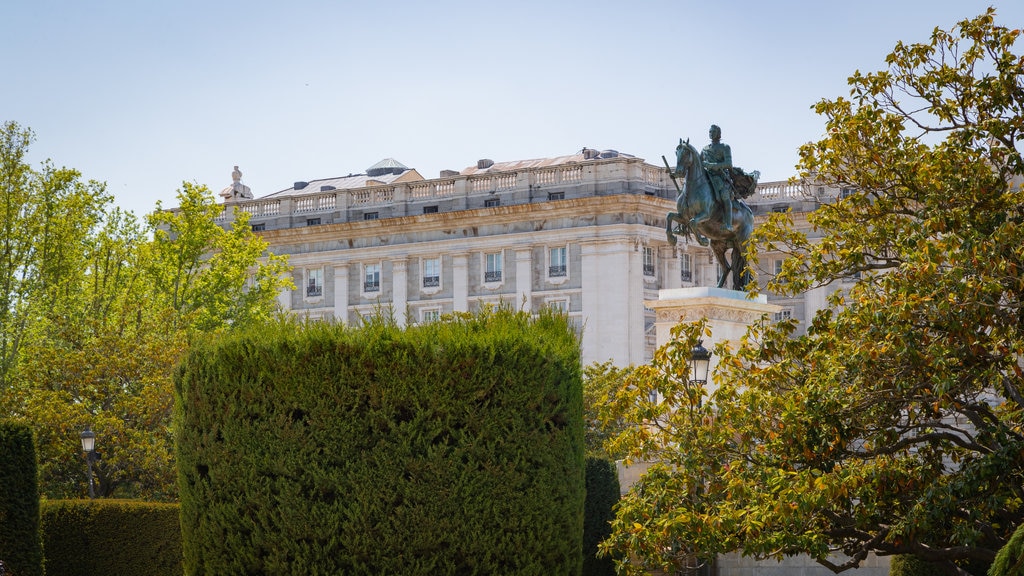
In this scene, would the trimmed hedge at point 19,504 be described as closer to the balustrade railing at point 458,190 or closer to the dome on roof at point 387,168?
the balustrade railing at point 458,190

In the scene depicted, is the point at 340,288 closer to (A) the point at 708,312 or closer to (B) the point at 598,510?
(A) the point at 708,312

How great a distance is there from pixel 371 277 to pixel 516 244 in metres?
9.68

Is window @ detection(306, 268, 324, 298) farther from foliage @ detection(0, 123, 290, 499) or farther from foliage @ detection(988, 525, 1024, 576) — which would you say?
foliage @ detection(988, 525, 1024, 576)

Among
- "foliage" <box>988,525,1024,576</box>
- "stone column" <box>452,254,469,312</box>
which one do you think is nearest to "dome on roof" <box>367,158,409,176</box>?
"stone column" <box>452,254,469,312</box>

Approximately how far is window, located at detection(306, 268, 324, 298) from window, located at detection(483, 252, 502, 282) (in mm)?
10465

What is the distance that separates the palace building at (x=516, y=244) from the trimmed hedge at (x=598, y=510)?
4414cm

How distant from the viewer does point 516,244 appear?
8331 centimetres

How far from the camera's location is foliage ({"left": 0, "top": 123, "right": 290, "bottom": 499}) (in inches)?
1473

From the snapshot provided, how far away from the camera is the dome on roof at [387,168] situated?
10188 centimetres

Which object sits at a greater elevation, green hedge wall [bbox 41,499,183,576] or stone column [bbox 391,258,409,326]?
stone column [bbox 391,258,409,326]

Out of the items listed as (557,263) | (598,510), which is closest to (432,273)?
(557,263)

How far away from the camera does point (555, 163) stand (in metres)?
90.8

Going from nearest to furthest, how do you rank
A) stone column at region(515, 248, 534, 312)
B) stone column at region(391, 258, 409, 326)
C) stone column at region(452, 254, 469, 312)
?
stone column at region(515, 248, 534, 312) → stone column at region(452, 254, 469, 312) → stone column at region(391, 258, 409, 326)

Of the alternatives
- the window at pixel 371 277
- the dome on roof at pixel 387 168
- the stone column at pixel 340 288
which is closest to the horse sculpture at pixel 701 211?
the window at pixel 371 277
